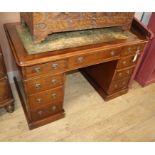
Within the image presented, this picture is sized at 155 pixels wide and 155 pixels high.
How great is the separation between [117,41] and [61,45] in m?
0.47

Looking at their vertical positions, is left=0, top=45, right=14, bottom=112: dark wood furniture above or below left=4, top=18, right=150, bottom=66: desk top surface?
below

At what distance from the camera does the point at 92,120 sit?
1.64 m

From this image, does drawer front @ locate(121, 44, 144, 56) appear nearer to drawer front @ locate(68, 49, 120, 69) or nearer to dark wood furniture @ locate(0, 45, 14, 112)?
drawer front @ locate(68, 49, 120, 69)

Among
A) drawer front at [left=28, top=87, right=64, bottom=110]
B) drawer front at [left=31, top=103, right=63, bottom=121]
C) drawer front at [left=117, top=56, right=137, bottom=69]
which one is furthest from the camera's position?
drawer front at [left=117, top=56, right=137, bottom=69]

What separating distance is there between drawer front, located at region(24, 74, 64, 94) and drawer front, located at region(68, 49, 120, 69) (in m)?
0.13

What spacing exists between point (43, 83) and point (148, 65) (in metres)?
1.32

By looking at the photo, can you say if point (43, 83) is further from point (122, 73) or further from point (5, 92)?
point (122, 73)

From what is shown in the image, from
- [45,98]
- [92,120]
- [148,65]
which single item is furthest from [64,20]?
[148,65]

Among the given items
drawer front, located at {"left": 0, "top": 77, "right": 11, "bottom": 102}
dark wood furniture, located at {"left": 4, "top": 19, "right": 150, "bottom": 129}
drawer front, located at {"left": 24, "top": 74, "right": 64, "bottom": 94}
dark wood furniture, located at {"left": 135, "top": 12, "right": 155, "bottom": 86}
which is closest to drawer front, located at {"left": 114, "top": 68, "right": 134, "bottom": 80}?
dark wood furniture, located at {"left": 4, "top": 19, "right": 150, "bottom": 129}

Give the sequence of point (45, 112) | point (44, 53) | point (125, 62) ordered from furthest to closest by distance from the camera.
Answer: point (125, 62), point (45, 112), point (44, 53)

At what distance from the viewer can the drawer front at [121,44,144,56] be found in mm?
1436
